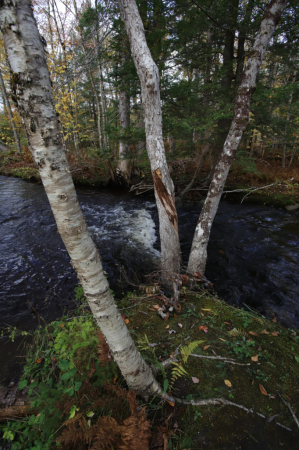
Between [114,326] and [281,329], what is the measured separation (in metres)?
2.95

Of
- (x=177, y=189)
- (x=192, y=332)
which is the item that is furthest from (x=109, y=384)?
(x=177, y=189)

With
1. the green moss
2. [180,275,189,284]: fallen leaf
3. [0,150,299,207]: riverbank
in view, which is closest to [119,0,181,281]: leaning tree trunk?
[180,275,189,284]: fallen leaf

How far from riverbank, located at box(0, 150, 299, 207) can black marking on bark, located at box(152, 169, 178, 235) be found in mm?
4663

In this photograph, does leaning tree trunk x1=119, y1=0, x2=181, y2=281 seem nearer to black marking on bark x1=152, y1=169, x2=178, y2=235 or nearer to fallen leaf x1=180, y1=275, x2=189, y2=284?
black marking on bark x1=152, y1=169, x2=178, y2=235

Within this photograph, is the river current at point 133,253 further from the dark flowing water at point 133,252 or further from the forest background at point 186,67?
the forest background at point 186,67

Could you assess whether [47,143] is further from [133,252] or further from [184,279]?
[133,252]

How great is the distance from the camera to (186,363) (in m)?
2.47

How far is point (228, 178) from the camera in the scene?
10.7 m

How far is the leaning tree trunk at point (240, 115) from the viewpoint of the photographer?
338 cm

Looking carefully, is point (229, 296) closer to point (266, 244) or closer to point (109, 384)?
point (266, 244)

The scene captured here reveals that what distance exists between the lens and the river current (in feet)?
14.5

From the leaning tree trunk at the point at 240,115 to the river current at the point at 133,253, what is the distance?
1.63 meters

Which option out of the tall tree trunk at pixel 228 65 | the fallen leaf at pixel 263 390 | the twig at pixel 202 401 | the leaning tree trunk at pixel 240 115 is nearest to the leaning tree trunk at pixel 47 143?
the twig at pixel 202 401

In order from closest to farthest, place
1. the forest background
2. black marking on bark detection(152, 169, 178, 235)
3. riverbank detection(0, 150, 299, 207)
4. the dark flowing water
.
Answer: black marking on bark detection(152, 169, 178, 235) → the dark flowing water → the forest background → riverbank detection(0, 150, 299, 207)
